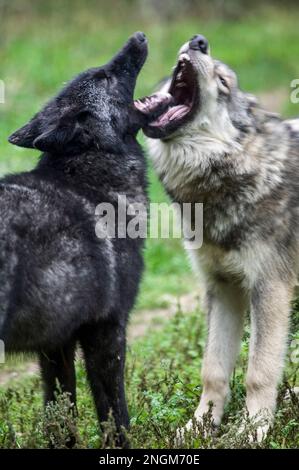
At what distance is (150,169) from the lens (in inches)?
194

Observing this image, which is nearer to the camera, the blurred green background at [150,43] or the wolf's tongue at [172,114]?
the wolf's tongue at [172,114]

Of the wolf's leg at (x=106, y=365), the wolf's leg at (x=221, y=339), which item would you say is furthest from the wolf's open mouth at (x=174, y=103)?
the wolf's leg at (x=106, y=365)

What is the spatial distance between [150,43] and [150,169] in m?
12.2

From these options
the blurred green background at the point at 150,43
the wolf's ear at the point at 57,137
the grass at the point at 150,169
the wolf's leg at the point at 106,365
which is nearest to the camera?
the wolf's leg at the point at 106,365

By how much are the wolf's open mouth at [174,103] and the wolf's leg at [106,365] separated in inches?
45.5

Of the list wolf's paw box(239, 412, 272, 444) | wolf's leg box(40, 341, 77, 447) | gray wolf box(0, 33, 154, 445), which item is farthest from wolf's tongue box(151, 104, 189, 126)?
wolf's paw box(239, 412, 272, 444)

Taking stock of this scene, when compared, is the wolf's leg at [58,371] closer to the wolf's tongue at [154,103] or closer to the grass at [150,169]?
the grass at [150,169]

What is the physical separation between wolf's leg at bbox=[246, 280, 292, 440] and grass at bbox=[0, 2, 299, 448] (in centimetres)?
15

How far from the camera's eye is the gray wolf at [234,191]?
4.54 metres

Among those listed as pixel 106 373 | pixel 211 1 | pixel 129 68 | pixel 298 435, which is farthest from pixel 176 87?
pixel 211 1

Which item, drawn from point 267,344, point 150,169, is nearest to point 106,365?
point 267,344

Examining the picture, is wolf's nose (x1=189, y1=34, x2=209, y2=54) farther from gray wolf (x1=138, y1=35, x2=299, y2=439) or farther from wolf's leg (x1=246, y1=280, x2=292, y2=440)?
wolf's leg (x1=246, y1=280, x2=292, y2=440)
